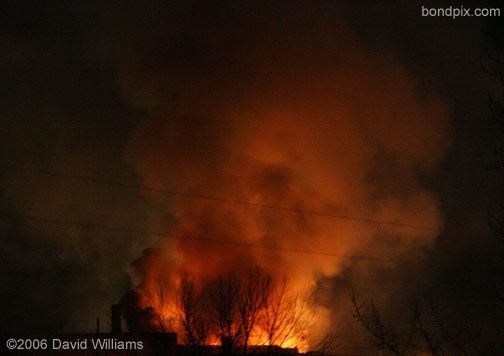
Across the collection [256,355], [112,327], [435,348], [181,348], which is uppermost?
[112,327]

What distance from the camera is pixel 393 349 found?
11.3 meters

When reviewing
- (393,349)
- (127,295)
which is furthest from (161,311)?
(393,349)

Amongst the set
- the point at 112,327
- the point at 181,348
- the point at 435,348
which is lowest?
the point at 435,348

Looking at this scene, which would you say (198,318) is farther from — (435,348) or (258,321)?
(435,348)

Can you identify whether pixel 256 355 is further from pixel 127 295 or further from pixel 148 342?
pixel 127 295

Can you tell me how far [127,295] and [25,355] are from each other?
604 centimetres

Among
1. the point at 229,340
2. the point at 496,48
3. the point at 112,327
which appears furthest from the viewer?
the point at 112,327

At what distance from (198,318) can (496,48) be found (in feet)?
77.0

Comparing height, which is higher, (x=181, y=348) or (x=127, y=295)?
(x=127, y=295)

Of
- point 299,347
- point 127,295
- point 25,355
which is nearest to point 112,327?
point 127,295

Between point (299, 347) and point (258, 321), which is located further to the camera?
point (299, 347)

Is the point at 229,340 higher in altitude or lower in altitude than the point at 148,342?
lower

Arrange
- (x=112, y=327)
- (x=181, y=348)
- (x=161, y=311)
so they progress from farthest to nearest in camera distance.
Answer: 1. (x=112, y=327)
2. (x=161, y=311)
3. (x=181, y=348)

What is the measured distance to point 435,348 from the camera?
11070 millimetres
